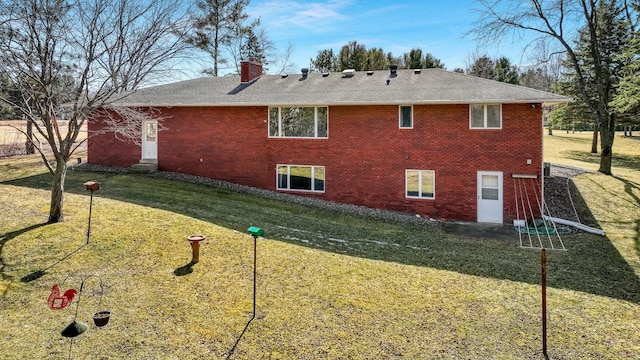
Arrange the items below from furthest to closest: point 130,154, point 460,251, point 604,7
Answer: point 604,7
point 130,154
point 460,251

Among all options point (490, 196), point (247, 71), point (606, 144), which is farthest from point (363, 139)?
point (606, 144)

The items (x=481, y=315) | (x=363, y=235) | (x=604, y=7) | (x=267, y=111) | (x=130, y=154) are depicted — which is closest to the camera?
(x=481, y=315)

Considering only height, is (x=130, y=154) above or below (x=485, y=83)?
below

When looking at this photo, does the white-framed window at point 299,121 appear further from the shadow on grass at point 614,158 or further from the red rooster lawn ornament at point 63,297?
the shadow on grass at point 614,158

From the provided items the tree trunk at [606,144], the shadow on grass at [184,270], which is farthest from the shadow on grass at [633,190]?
the shadow on grass at [184,270]

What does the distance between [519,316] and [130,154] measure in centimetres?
1820

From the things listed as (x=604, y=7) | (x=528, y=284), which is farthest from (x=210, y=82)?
(x=604, y=7)

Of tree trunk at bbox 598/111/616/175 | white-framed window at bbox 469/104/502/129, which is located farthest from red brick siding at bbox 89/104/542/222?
tree trunk at bbox 598/111/616/175

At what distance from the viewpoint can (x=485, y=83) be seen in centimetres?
1582

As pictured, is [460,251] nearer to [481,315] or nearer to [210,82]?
[481,315]

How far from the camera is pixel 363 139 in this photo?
1622 cm

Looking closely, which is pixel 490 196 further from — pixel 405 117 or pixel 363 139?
pixel 363 139

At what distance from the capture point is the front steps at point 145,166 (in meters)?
18.2

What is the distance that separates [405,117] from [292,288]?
10.2 metres
